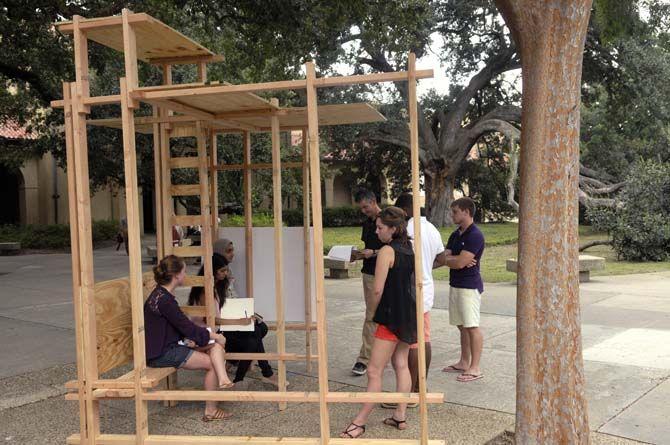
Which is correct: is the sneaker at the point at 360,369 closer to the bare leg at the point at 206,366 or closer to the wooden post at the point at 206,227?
the wooden post at the point at 206,227

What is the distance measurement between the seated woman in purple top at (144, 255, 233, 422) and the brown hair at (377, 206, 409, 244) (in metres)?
1.57

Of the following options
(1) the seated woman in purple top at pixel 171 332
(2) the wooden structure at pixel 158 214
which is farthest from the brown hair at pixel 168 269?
(2) the wooden structure at pixel 158 214

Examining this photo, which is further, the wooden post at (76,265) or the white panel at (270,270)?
the white panel at (270,270)

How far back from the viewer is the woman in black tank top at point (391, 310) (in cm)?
477

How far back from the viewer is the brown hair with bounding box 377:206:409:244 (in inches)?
192

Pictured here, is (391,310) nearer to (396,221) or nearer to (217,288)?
(396,221)

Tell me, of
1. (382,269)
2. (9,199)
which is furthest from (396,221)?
(9,199)

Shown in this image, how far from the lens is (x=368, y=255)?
6.24m

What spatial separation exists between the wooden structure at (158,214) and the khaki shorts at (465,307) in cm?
165

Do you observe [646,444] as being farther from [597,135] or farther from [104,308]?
[597,135]

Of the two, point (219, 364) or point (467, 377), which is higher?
point (219, 364)

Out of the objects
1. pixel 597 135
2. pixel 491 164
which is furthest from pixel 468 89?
pixel 491 164

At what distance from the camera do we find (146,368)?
16.5 feet

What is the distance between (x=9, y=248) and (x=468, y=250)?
69.1ft
